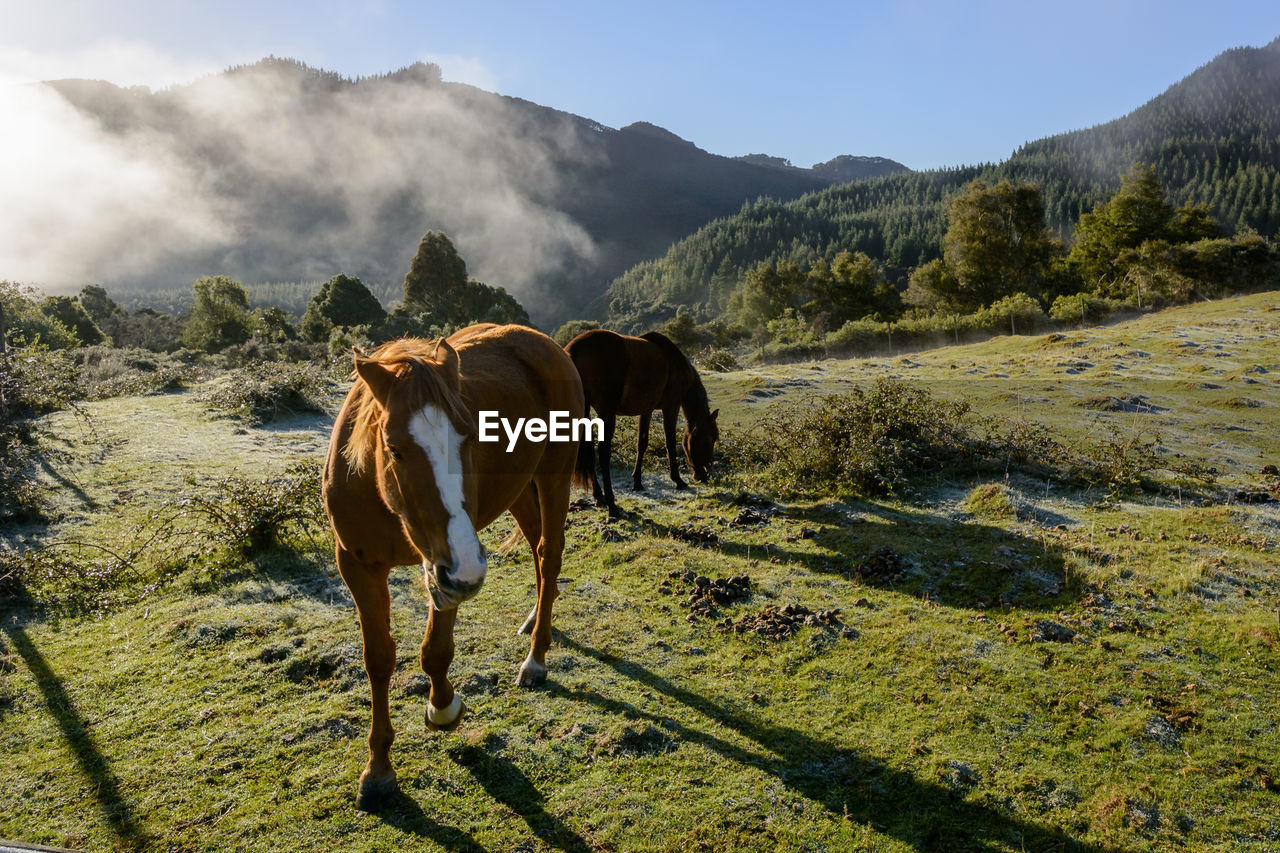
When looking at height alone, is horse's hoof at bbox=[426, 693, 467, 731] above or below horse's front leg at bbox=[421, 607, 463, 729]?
below

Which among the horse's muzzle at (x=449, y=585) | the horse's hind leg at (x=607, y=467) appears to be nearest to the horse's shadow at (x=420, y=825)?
the horse's muzzle at (x=449, y=585)

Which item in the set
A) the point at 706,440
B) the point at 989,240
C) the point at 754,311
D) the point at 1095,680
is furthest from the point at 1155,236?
the point at 1095,680

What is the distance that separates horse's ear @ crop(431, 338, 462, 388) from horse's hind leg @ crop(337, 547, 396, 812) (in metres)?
1.24

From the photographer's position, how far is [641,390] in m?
9.49

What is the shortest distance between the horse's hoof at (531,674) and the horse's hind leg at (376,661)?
111 cm

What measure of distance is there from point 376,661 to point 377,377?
178 cm

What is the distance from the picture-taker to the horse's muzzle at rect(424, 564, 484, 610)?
8.19 ft

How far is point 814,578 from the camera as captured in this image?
6.02 metres

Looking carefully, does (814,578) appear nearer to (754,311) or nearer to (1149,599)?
(1149,599)

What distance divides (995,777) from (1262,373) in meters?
20.3

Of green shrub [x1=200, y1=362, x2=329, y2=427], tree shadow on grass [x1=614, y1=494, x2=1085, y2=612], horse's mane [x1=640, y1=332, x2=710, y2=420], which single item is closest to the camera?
tree shadow on grass [x1=614, y1=494, x2=1085, y2=612]

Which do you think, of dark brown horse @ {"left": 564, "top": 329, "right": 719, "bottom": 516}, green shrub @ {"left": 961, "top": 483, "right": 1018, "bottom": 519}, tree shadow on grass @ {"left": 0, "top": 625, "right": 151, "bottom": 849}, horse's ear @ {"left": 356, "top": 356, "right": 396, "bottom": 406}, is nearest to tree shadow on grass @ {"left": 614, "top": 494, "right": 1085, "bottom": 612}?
green shrub @ {"left": 961, "top": 483, "right": 1018, "bottom": 519}

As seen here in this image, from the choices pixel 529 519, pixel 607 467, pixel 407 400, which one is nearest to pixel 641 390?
pixel 607 467

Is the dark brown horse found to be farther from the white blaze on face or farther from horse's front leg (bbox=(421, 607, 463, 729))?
the white blaze on face
